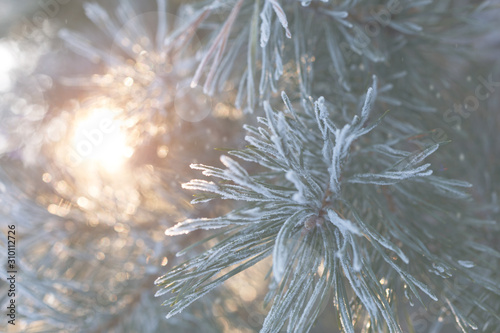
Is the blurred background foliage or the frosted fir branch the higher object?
the blurred background foliage

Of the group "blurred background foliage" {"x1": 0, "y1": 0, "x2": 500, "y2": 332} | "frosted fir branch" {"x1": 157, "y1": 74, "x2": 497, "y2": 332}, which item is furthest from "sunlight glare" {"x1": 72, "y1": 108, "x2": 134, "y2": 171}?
"frosted fir branch" {"x1": 157, "y1": 74, "x2": 497, "y2": 332}

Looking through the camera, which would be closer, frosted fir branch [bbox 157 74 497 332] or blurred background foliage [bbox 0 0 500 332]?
frosted fir branch [bbox 157 74 497 332]

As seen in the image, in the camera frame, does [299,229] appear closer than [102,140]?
Yes

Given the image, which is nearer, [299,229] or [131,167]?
[299,229]

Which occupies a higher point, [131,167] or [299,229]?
[131,167]

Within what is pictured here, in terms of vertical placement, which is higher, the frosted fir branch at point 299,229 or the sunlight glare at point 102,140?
the sunlight glare at point 102,140

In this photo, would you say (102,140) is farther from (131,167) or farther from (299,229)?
(299,229)

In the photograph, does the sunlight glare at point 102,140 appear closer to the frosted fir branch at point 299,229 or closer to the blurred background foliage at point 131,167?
the blurred background foliage at point 131,167

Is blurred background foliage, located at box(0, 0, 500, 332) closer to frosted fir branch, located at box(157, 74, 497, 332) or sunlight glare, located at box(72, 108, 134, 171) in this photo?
sunlight glare, located at box(72, 108, 134, 171)

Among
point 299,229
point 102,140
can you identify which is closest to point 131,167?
point 102,140

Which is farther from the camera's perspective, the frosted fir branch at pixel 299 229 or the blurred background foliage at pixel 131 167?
the blurred background foliage at pixel 131 167

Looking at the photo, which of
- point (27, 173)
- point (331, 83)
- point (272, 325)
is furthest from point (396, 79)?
point (27, 173)

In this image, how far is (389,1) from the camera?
45 centimetres

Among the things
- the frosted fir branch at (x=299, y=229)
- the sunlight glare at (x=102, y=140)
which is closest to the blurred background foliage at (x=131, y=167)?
the sunlight glare at (x=102, y=140)
